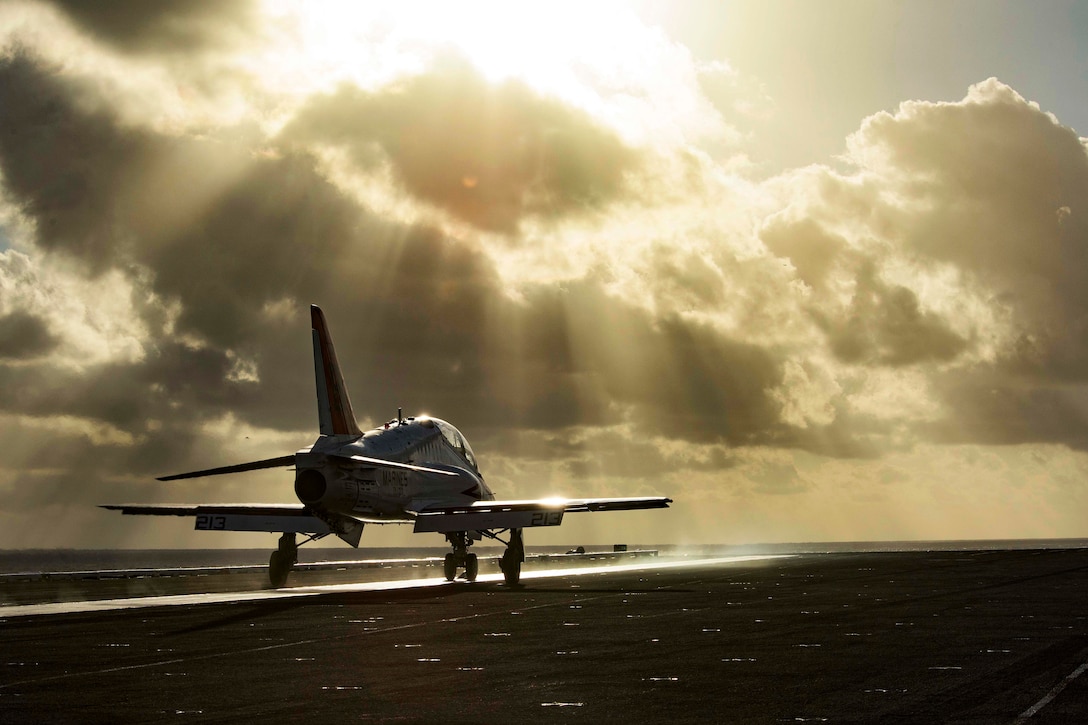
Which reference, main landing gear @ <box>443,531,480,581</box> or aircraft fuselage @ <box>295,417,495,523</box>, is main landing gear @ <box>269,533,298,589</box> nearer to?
aircraft fuselage @ <box>295,417,495,523</box>

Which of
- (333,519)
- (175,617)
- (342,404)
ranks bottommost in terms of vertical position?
(175,617)

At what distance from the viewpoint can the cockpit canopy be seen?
4785 centimetres

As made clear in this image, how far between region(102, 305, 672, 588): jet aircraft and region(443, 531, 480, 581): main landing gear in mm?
1305

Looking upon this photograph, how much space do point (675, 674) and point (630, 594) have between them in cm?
2269

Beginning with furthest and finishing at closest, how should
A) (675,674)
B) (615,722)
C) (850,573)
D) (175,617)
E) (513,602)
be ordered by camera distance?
(850,573) → (513,602) → (175,617) → (675,674) → (615,722)

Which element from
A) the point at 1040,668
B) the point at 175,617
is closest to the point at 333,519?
the point at 175,617

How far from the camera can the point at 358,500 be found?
3981 centimetres

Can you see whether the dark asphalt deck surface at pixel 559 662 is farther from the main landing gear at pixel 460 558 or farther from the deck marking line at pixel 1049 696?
the main landing gear at pixel 460 558

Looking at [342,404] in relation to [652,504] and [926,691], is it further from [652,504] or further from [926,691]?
[926,691]

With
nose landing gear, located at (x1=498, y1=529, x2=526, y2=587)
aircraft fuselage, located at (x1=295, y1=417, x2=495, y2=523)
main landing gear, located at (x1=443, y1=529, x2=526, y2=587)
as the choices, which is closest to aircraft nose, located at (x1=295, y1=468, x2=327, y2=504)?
aircraft fuselage, located at (x1=295, y1=417, x2=495, y2=523)

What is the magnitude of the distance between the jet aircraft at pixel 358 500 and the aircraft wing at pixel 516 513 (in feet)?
0.12

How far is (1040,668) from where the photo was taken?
17.5 meters

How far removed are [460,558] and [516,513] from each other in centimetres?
753

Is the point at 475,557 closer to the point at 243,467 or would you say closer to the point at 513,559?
the point at 513,559
